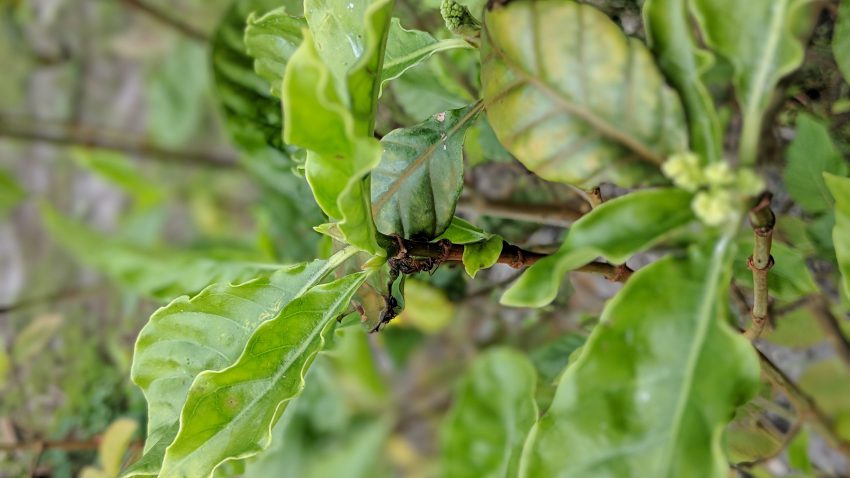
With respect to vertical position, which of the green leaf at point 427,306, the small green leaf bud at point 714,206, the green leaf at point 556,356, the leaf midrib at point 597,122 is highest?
the leaf midrib at point 597,122

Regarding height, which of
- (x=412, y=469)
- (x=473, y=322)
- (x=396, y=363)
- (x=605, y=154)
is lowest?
(x=412, y=469)

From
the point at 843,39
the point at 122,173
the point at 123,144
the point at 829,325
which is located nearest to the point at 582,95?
the point at 843,39

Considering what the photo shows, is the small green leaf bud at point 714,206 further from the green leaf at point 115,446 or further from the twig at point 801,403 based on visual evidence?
the green leaf at point 115,446

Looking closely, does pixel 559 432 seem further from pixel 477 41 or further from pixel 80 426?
pixel 80 426

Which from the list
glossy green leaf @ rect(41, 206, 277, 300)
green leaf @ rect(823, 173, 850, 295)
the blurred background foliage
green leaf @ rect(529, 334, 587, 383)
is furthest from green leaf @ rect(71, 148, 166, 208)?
green leaf @ rect(823, 173, 850, 295)

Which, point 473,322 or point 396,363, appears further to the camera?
point 396,363

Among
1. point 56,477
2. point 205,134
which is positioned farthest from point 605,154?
point 205,134

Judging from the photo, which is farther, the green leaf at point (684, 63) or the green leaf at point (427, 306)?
the green leaf at point (427, 306)

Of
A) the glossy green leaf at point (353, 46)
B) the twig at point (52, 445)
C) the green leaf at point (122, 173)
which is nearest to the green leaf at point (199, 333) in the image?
the glossy green leaf at point (353, 46)
